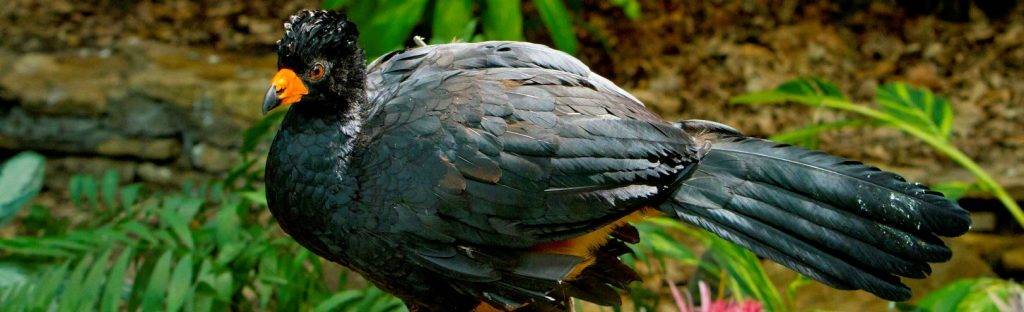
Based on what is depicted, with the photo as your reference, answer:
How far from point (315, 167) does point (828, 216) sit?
1.00 meters

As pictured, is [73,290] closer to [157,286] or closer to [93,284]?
[93,284]

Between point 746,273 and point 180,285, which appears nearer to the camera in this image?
point 180,285

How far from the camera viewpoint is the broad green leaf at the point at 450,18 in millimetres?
3666

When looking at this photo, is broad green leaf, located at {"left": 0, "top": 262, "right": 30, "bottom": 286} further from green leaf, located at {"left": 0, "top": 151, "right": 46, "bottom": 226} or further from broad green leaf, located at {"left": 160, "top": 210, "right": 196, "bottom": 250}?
broad green leaf, located at {"left": 160, "top": 210, "right": 196, "bottom": 250}

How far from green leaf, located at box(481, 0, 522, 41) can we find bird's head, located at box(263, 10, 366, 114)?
166 centimetres

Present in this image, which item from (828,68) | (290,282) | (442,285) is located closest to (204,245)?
(290,282)

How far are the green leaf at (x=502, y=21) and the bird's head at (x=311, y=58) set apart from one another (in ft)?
5.45

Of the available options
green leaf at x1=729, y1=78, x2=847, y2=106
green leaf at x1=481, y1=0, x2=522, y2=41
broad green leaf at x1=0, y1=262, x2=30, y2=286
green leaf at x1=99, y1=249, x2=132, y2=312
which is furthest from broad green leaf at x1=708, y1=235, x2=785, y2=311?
broad green leaf at x1=0, y1=262, x2=30, y2=286

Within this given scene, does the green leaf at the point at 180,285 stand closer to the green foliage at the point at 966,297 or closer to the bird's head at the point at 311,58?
the bird's head at the point at 311,58

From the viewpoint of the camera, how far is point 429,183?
2094 millimetres

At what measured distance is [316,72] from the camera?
211 centimetres

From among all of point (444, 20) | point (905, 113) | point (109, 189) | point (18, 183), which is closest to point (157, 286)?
point (18, 183)

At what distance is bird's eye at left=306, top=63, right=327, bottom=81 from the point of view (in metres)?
2.11

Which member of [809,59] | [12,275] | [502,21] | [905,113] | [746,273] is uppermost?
[905,113]
